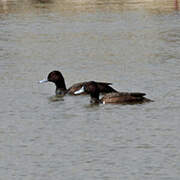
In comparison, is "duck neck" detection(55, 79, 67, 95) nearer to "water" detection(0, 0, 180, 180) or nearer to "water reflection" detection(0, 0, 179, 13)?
"water" detection(0, 0, 180, 180)

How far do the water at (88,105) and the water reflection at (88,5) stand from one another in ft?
21.7

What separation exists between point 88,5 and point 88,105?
112 ft

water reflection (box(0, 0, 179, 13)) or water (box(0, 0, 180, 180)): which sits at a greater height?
water reflection (box(0, 0, 179, 13))

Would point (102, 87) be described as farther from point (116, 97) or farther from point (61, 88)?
point (116, 97)

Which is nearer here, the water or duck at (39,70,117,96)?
the water

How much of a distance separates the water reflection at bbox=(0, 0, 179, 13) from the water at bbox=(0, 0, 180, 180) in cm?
662

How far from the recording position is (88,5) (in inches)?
2149

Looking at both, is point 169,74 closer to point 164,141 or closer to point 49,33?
point 164,141

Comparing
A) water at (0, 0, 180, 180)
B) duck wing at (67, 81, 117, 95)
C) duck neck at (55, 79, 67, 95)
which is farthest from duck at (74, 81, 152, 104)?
duck neck at (55, 79, 67, 95)

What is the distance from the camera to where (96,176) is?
13781 millimetres

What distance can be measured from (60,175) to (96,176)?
0.59 metres

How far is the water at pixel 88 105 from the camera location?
1456 centimetres

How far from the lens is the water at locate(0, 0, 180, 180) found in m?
14.6

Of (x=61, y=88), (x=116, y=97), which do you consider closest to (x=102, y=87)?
(x=61, y=88)
